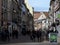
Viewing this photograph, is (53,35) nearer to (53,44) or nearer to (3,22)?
(53,44)

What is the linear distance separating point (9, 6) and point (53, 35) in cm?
4582

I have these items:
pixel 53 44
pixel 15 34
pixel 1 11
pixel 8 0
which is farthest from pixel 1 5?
pixel 53 44

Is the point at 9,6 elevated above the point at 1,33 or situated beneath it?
elevated above

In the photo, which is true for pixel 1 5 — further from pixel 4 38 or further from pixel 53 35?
pixel 53 35

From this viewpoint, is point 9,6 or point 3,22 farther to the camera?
point 9,6

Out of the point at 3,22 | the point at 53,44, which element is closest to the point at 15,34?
the point at 3,22

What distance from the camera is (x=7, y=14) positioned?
2677 inches

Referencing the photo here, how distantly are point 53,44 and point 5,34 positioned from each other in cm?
1892

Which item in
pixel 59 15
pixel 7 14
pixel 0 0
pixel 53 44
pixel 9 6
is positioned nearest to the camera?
pixel 59 15

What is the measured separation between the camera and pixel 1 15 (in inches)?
2320

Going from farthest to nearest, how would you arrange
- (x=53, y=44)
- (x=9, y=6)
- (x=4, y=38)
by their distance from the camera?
(x=9, y=6) < (x=4, y=38) < (x=53, y=44)

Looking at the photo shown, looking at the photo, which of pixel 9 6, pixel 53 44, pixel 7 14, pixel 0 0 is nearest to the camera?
pixel 53 44

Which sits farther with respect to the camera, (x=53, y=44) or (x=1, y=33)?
(x=1, y=33)

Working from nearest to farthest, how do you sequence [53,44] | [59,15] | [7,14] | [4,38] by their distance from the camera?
1. [59,15]
2. [53,44]
3. [4,38]
4. [7,14]
